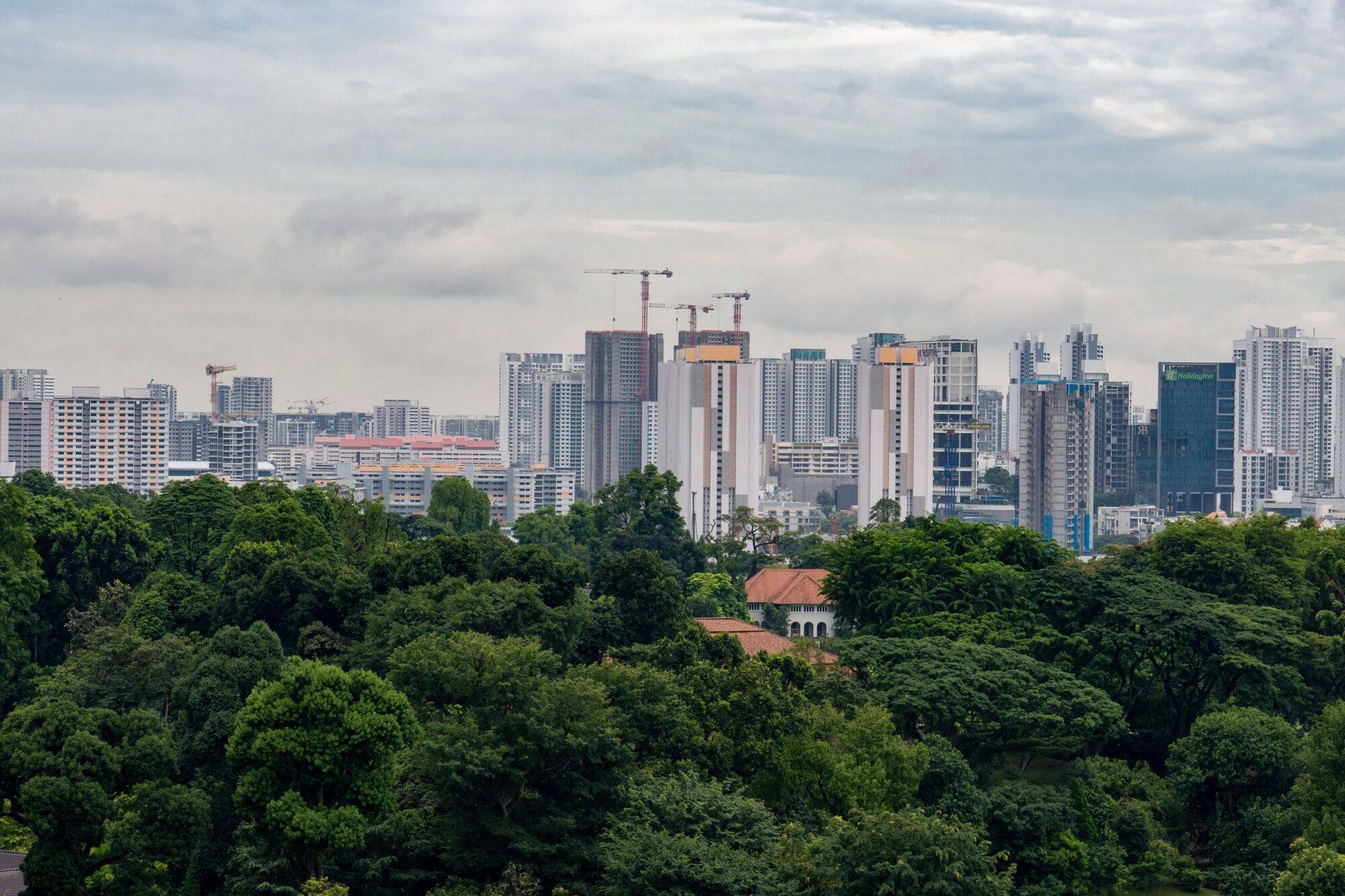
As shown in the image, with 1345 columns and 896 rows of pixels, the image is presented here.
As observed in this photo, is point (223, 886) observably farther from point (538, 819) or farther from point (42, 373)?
point (42, 373)

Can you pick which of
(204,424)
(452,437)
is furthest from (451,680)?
(452,437)

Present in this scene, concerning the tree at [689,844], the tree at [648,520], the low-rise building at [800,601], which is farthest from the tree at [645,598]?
the tree at [648,520]

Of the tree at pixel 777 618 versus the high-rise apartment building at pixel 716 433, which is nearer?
the tree at pixel 777 618

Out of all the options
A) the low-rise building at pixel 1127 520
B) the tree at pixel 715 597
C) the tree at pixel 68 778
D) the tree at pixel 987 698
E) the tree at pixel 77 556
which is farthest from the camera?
the low-rise building at pixel 1127 520

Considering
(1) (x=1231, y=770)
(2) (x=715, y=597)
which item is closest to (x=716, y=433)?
(2) (x=715, y=597)

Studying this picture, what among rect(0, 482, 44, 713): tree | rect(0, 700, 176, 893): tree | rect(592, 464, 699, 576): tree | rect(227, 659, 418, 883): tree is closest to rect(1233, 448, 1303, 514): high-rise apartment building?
rect(592, 464, 699, 576): tree

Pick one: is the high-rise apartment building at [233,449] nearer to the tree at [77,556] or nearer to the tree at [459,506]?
the tree at [459,506]
